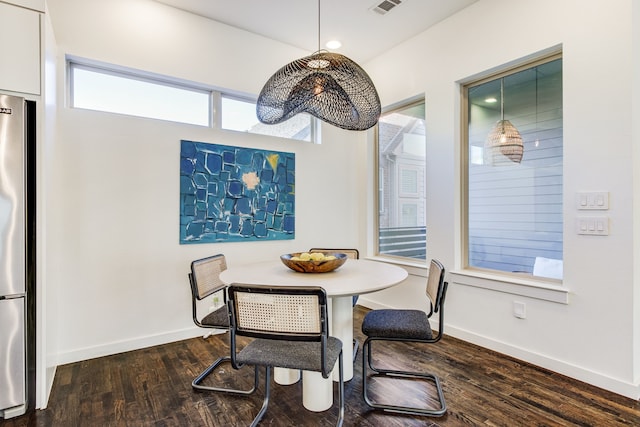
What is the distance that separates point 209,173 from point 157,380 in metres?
1.73

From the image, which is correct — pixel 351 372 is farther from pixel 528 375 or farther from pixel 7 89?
pixel 7 89

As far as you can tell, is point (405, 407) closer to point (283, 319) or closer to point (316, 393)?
point (316, 393)

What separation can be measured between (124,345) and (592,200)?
3.60 meters

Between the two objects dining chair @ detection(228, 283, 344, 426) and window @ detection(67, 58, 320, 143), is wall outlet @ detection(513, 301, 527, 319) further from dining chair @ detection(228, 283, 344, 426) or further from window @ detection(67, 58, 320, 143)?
window @ detection(67, 58, 320, 143)

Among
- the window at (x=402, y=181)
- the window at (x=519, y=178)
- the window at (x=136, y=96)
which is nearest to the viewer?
the window at (x=519, y=178)

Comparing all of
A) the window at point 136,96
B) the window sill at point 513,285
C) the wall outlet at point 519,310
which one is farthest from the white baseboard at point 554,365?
the window at point 136,96

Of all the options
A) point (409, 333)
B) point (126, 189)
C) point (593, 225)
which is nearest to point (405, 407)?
point (409, 333)

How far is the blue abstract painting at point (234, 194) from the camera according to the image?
3131 mm

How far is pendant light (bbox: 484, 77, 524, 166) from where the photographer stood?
288 centimetres

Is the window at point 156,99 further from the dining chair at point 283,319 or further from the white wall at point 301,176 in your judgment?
the dining chair at point 283,319

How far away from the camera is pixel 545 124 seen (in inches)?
106

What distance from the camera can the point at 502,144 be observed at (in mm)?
2973

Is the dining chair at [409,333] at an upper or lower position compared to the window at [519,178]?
lower

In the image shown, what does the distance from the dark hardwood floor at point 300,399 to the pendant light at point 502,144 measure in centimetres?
161
